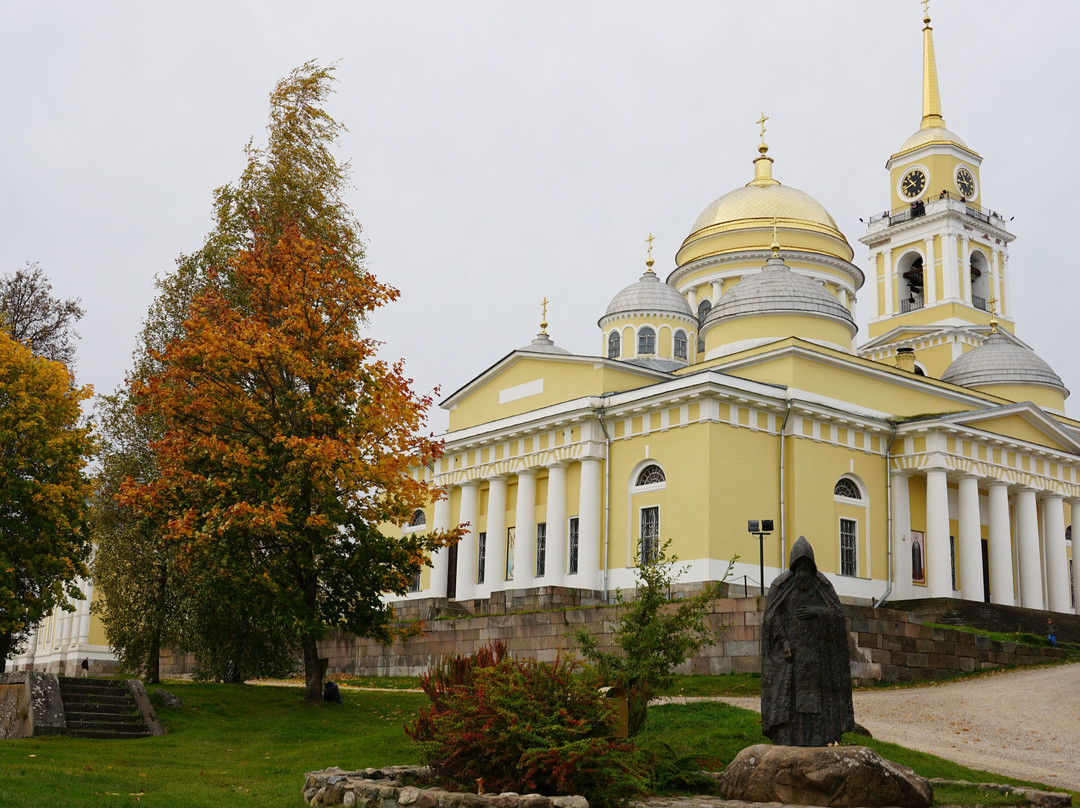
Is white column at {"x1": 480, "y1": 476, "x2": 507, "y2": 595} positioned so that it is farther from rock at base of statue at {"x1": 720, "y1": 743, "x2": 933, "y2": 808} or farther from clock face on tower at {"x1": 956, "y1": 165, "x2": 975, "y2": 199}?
clock face on tower at {"x1": 956, "y1": 165, "x2": 975, "y2": 199}

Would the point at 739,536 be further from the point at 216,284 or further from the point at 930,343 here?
the point at 930,343

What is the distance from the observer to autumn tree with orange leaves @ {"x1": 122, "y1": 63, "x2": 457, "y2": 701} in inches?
859

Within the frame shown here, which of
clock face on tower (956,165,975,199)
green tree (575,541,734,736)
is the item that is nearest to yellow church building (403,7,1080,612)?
clock face on tower (956,165,975,199)

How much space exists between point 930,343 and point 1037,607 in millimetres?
17420

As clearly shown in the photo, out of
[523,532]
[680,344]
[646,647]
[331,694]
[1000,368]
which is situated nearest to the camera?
[646,647]

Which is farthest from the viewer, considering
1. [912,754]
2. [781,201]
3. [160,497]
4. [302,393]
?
[781,201]

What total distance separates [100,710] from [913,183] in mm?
46818

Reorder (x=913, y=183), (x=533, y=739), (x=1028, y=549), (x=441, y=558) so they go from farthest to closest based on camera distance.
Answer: (x=913, y=183), (x=441, y=558), (x=1028, y=549), (x=533, y=739)

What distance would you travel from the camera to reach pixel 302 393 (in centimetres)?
2452

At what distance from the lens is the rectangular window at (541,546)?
38.4m

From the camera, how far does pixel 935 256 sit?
5388 cm

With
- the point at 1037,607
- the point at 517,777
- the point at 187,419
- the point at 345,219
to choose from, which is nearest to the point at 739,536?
the point at 1037,607

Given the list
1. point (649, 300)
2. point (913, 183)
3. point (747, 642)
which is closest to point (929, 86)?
point (913, 183)

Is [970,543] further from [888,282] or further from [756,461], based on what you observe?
[888,282]
